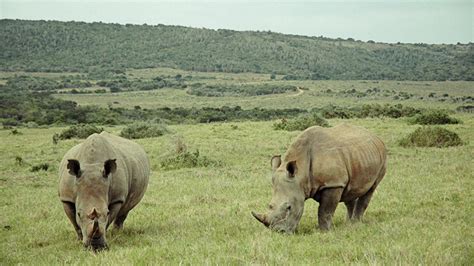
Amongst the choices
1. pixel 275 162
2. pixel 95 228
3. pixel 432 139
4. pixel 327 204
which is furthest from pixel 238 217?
pixel 432 139

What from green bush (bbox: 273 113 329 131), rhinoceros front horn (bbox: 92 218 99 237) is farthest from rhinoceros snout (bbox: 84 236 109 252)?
green bush (bbox: 273 113 329 131)

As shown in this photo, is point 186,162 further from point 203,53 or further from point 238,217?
point 203,53

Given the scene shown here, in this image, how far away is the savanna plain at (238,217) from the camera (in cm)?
769

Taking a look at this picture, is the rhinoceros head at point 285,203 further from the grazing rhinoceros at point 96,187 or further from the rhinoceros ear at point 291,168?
the grazing rhinoceros at point 96,187

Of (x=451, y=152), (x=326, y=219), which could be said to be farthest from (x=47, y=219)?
(x=451, y=152)

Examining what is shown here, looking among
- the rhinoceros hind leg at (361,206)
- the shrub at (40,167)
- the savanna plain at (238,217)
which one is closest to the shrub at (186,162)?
the savanna plain at (238,217)

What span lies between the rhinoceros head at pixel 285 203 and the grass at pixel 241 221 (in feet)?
0.81

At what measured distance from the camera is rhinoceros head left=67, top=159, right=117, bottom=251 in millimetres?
8087

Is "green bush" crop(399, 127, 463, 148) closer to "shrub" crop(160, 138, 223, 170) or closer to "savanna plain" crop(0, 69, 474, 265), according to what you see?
"savanna plain" crop(0, 69, 474, 265)

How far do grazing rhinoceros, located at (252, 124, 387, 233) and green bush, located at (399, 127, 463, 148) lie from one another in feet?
45.0

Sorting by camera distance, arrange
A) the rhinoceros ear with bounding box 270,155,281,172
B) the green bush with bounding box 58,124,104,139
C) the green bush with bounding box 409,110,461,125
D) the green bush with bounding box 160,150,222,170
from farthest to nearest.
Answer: the green bush with bounding box 58,124,104,139 < the green bush with bounding box 409,110,461,125 < the green bush with bounding box 160,150,222,170 < the rhinoceros ear with bounding box 270,155,281,172

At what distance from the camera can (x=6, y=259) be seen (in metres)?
8.79

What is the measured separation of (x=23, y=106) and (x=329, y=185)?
178 feet

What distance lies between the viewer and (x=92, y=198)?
27.3ft
